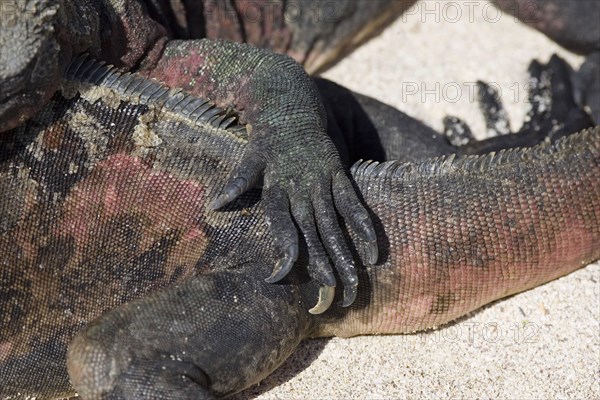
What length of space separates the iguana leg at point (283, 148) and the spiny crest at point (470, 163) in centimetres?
17

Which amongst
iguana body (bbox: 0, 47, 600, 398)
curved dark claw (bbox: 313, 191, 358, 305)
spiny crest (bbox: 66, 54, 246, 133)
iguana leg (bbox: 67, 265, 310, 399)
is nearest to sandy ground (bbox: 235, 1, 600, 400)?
iguana body (bbox: 0, 47, 600, 398)

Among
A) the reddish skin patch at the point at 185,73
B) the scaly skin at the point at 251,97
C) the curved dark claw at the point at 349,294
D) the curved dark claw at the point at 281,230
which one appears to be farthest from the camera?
the reddish skin patch at the point at 185,73

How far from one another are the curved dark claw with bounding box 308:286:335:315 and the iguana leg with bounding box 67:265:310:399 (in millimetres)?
62

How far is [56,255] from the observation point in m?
2.71

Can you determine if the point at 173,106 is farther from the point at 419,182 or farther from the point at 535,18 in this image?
the point at 535,18

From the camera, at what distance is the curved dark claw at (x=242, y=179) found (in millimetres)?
2562

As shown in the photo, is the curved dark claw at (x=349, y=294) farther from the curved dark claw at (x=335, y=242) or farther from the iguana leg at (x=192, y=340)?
the iguana leg at (x=192, y=340)

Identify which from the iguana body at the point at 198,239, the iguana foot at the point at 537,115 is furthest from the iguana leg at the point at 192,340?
the iguana foot at the point at 537,115

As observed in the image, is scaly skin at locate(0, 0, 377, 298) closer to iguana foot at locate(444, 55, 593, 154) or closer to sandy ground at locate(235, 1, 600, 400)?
sandy ground at locate(235, 1, 600, 400)

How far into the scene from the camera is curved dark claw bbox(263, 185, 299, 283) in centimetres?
254

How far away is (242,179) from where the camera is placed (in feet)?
8.49

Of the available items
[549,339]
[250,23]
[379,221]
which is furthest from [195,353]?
[250,23]

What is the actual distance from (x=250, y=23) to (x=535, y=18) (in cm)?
136

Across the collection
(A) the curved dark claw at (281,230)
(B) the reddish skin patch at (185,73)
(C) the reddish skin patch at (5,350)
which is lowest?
(C) the reddish skin patch at (5,350)
